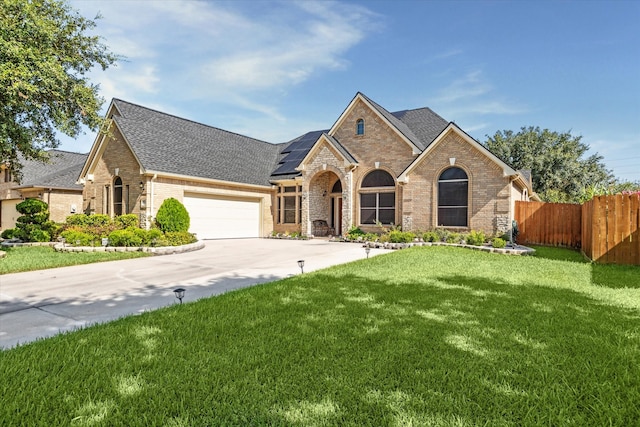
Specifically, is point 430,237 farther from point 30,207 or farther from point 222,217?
point 30,207

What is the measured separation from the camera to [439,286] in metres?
6.46

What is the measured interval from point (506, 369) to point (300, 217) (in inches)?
725

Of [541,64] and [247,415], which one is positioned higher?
[541,64]

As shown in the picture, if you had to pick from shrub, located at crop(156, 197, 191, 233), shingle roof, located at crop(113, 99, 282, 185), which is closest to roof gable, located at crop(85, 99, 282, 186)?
shingle roof, located at crop(113, 99, 282, 185)

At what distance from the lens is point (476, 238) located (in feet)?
45.2

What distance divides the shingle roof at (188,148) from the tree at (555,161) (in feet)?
84.5

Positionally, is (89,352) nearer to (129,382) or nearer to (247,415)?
(129,382)

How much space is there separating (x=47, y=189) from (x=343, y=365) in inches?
1034

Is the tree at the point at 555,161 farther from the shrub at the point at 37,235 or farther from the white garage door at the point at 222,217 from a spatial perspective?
the shrub at the point at 37,235

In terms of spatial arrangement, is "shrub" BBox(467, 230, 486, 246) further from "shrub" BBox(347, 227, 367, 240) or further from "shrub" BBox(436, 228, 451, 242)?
"shrub" BBox(347, 227, 367, 240)

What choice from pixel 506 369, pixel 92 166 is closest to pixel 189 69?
pixel 92 166

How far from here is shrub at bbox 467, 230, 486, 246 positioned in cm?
1374

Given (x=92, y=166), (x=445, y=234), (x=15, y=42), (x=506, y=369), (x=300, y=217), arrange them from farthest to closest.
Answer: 1. (x=300, y=217)
2. (x=92, y=166)
3. (x=445, y=234)
4. (x=15, y=42)
5. (x=506, y=369)

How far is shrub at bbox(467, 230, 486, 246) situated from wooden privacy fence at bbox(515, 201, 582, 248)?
8.08 feet
